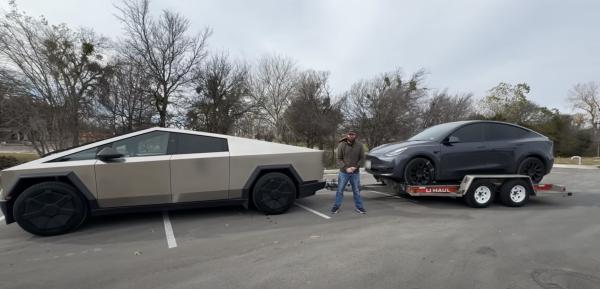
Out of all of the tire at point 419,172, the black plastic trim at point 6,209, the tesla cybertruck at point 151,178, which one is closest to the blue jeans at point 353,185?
the tesla cybertruck at point 151,178

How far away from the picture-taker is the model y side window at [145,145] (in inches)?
179

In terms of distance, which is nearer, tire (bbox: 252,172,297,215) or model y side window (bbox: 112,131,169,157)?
model y side window (bbox: 112,131,169,157)

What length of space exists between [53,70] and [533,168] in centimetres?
1879

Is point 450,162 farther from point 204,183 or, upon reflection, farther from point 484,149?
point 204,183

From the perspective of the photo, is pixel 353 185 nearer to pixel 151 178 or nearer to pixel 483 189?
pixel 483 189

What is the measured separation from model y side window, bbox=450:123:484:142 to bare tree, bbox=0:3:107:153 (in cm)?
1632

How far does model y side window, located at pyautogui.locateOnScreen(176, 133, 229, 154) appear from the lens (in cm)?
478

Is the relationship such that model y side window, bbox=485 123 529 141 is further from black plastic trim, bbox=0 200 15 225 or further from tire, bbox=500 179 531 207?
black plastic trim, bbox=0 200 15 225

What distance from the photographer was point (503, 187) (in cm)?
580

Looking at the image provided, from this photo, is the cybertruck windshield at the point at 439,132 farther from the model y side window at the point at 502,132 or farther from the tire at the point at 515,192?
the tire at the point at 515,192

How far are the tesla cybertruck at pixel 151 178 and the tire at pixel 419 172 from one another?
180cm

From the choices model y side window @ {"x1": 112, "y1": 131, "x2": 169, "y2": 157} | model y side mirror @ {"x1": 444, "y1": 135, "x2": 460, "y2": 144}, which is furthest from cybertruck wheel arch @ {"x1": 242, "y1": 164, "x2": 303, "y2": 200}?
model y side mirror @ {"x1": 444, "y1": 135, "x2": 460, "y2": 144}

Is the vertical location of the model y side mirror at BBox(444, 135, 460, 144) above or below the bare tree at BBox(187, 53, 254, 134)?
below

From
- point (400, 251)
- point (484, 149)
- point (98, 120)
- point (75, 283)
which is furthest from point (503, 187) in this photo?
point (98, 120)
